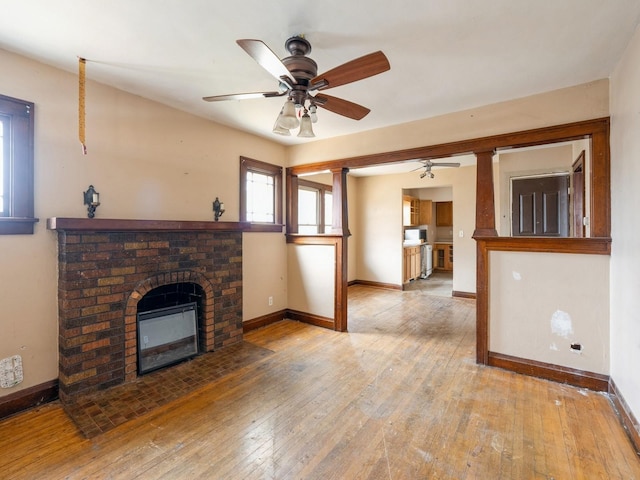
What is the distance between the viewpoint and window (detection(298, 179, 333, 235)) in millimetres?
5883

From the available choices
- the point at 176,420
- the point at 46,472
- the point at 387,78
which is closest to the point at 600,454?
the point at 176,420

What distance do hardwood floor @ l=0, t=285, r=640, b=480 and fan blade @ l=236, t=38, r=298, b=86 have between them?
2.25 meters

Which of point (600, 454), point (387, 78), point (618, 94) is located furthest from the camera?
point (387, 78)

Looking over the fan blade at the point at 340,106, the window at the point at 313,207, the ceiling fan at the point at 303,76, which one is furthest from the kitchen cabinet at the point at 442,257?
the ceiling fan at the point at 303,76

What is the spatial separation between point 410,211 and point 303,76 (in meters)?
5.85

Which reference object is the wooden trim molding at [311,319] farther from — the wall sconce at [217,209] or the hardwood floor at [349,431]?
the wall sconce at [217,209]

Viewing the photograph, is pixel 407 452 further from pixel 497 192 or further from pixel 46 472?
pixel 497 192

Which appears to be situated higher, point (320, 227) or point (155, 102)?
point (155, 102)

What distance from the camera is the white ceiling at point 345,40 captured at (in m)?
1.75

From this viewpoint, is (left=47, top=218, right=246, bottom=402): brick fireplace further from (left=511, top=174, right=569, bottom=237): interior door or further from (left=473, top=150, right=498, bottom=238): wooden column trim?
(left=511, top=174, right=569, bottom=237): interior door

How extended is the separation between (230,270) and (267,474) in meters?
2.23

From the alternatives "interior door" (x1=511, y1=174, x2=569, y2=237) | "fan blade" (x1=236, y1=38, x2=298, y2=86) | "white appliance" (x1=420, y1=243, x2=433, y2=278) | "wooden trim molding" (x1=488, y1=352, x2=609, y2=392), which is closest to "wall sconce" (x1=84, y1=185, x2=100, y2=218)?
"fan blade" (x1=236, y1=38, x2=298, y2=86)

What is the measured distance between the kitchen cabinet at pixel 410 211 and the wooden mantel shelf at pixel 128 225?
440 cm

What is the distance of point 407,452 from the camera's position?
183 centimetres
